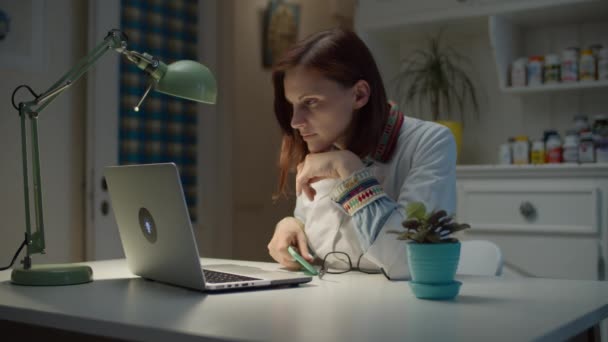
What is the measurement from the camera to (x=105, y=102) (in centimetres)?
309

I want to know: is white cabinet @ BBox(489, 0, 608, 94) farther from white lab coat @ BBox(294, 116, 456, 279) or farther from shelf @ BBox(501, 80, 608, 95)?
white lab coat @ BBox(294, 116, 456, 279)

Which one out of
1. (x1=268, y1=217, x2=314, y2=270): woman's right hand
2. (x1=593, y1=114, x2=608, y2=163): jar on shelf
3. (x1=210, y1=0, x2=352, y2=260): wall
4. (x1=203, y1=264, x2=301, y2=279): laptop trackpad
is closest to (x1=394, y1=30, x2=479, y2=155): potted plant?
(x1=593, y1=114, x2=608, y2=163): jar on shelf

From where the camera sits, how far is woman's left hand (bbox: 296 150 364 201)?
1446 mm

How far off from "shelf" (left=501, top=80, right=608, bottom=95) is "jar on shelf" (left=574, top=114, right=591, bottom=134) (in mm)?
121

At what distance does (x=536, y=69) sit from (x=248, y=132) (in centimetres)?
181

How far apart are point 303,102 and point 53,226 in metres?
1.82

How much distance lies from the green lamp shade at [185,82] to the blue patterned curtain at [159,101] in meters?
1.93

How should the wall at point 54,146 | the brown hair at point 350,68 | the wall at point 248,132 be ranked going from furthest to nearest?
1. the wall at point 248,132
2. the wall at point 54,146
3. the brown hair at point 350,68

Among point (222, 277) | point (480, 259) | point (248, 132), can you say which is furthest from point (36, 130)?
point (248, 132)

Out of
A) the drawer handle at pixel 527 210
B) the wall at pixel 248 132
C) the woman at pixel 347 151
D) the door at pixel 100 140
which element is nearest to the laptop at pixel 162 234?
the woman at pixel 347 151

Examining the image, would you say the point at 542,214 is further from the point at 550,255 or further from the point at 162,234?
the point at 162,234

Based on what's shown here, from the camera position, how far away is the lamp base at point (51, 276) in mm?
1304

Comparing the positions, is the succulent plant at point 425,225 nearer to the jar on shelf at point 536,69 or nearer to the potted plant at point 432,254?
the potted plant at point 432,254

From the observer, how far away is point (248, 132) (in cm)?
411
